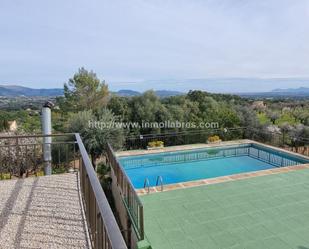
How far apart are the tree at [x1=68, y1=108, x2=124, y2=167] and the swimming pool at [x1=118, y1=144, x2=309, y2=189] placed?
1.01 meters

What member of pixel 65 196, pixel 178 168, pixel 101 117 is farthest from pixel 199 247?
pixel 101 117

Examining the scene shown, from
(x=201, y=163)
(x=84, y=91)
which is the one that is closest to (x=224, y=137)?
(x=201, y=163)

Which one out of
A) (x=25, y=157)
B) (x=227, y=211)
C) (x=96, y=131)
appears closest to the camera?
(x=227, y=211)

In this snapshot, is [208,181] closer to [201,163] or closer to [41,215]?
[201,163]

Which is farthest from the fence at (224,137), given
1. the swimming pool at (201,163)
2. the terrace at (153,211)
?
the terrace at (153,211)

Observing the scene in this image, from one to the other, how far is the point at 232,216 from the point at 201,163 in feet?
20.3

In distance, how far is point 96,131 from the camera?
10102mm

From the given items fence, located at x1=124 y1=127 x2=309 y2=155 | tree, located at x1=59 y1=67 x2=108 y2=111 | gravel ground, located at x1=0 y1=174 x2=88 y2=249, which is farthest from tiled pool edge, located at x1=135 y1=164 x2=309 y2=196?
tree, located at x1=59 y1=67 x2=108 y2=111

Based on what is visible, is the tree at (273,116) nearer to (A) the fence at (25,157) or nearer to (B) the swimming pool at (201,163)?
(B) the swimming pool at (201,163)

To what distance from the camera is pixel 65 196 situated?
11.4 feet

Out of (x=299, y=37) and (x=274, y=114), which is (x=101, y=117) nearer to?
(x=299, y=37)

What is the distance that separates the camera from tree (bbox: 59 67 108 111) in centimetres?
1730

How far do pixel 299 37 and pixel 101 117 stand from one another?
1039 cm

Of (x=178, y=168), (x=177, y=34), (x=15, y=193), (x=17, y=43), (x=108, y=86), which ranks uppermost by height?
(x=177, y=34)
